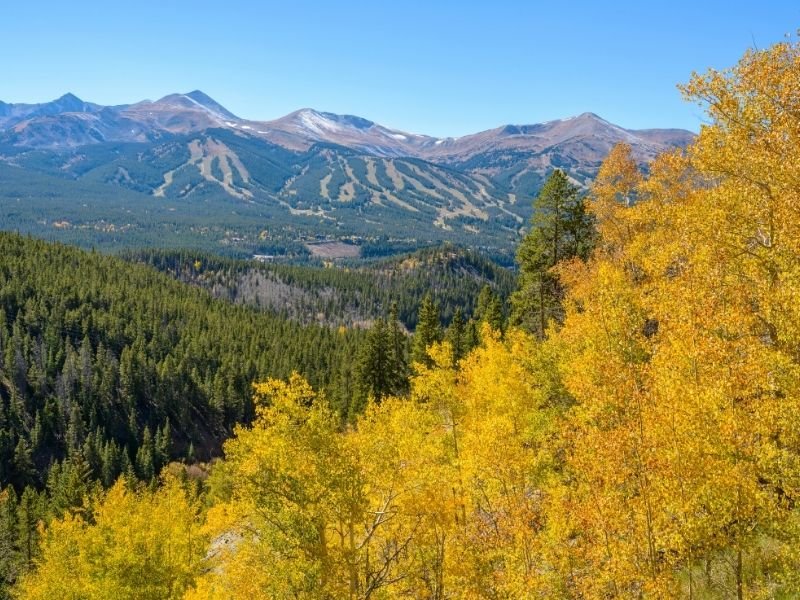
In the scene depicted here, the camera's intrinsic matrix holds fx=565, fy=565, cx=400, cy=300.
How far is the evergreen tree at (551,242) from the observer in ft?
165

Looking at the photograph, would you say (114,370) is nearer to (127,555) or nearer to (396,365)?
(396,365)

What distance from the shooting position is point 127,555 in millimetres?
38812

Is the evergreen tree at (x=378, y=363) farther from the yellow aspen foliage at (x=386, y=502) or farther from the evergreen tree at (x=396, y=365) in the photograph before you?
the yellow aspen foliage at (x=386, y=502)

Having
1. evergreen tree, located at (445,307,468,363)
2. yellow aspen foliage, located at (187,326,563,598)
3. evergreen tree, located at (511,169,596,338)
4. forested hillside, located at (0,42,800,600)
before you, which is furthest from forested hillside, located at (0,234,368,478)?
yellow aspen foliage, located at (187,326,563,598)

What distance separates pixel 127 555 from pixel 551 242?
41.8 meters

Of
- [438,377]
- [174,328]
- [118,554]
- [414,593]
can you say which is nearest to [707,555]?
[414,593]

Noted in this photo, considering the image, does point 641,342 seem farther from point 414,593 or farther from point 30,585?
point 30,585

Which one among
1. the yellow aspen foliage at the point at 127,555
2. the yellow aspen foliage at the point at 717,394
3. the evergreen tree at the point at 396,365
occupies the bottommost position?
the yellow aspen foliage at the point at 127,555

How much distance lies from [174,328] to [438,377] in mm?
178952

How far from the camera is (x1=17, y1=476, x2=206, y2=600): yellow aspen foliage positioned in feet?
128

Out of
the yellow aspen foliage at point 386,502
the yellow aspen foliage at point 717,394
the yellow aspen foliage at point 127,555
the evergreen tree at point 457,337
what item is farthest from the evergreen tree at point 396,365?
the yellow aspen foliage at point 717,394

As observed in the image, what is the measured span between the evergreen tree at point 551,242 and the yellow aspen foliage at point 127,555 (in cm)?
3562

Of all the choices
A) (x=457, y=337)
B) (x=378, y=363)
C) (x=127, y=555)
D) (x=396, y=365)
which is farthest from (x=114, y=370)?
(x=127, y=555)

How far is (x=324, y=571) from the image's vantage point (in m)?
20.6
